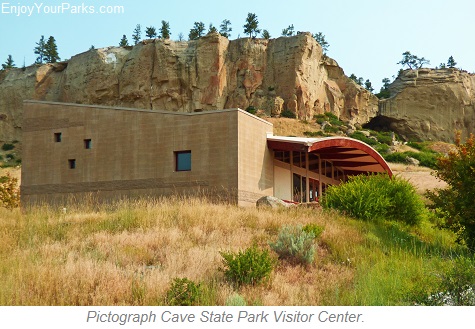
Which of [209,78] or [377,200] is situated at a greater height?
[209,78]

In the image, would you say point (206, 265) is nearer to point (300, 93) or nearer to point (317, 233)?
point (317, 233)

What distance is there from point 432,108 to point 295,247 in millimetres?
74781

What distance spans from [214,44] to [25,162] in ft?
161

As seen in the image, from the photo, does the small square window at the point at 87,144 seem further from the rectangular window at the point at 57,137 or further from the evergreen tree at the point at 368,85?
the evergreen tree at the point at 368,85

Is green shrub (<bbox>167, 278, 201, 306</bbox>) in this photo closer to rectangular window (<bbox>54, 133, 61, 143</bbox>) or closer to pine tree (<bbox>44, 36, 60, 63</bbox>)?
rectangular window (<bbox>54, 133, 61, 143</bbox>)

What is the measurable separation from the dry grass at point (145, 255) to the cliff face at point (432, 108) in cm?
6710

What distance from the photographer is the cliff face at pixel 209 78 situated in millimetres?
73000

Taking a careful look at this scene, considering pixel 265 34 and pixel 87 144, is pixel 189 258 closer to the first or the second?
pixel 87 144

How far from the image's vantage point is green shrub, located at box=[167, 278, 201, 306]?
8406 millimetres

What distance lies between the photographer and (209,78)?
240 ft

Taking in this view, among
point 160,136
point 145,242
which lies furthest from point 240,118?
point 145,242

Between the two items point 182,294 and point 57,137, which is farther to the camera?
point 57,137

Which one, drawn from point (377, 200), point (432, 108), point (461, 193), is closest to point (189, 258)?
point (461, 193)

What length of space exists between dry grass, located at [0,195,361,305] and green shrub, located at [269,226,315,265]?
331 millimetres
